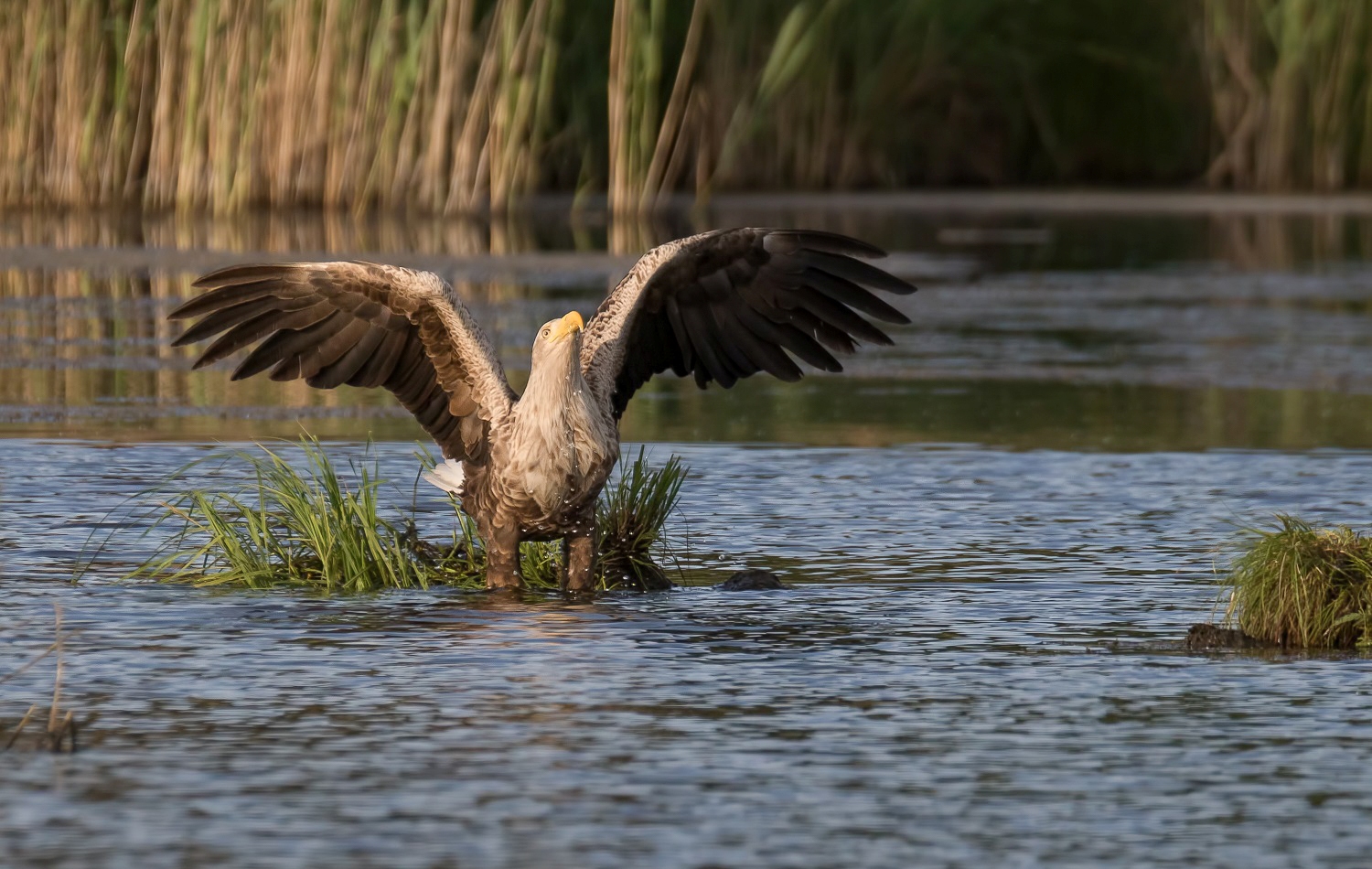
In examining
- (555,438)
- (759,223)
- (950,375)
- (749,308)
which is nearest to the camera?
(555,438)

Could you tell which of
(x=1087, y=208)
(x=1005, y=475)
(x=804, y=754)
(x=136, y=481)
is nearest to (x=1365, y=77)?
(x=1087, y=208)

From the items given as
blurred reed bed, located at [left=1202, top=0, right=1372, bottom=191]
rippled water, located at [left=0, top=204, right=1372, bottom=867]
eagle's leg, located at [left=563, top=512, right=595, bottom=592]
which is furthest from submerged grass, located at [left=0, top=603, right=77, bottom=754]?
blurred reed bed, located at [left=1202, top=0, right=1372, bottom=191]

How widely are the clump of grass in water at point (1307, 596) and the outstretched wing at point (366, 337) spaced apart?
104 inches

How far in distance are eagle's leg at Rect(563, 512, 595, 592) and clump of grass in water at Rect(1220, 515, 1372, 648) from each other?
7.47 ft

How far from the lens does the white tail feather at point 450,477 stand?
10.0 m

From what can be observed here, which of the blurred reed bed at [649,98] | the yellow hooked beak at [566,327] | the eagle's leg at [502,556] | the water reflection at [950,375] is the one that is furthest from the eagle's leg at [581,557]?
the blurred reed bed at [649,98]

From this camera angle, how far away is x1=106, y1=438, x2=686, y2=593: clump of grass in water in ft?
32.8

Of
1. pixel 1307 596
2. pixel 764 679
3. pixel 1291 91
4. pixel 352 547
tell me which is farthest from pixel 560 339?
pixel 1291 91

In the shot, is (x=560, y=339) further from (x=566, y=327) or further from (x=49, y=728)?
(x=49, y=728)

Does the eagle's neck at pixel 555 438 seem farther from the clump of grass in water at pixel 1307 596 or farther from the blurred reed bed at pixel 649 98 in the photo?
the blurred reed bed at pixel 649 98

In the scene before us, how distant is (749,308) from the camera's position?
10469 millimetres

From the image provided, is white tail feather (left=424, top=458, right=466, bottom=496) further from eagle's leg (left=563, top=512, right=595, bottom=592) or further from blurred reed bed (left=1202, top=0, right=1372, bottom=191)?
blurred reed bed (left=1202, top=0, right=1372, bottom=191)

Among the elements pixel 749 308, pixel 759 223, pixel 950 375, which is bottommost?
pixel 950 375

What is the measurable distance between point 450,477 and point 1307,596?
3167mm
